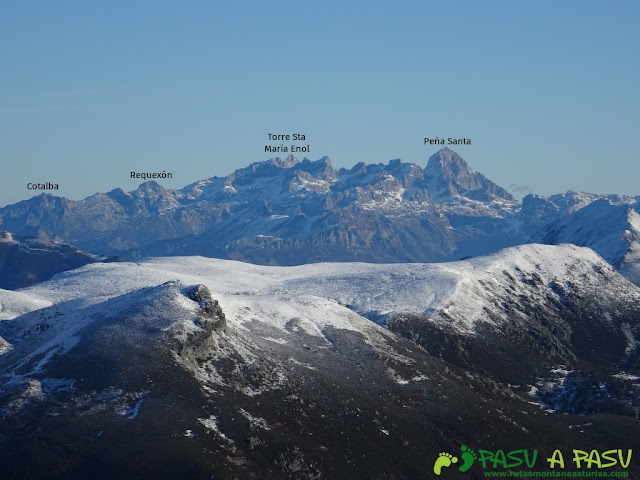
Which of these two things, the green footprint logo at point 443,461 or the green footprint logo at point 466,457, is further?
the green footprint logo at point 466,457

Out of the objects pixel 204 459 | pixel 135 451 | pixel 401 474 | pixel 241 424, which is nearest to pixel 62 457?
pixel 135 451

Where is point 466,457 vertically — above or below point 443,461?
below

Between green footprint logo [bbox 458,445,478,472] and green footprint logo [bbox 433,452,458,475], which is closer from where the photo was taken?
green footprint logo [bbox 433,452,458,475]

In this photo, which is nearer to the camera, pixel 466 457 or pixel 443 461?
pixel 443 461

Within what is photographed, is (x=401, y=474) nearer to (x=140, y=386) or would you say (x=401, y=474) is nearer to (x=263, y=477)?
(x=263, y=477)
